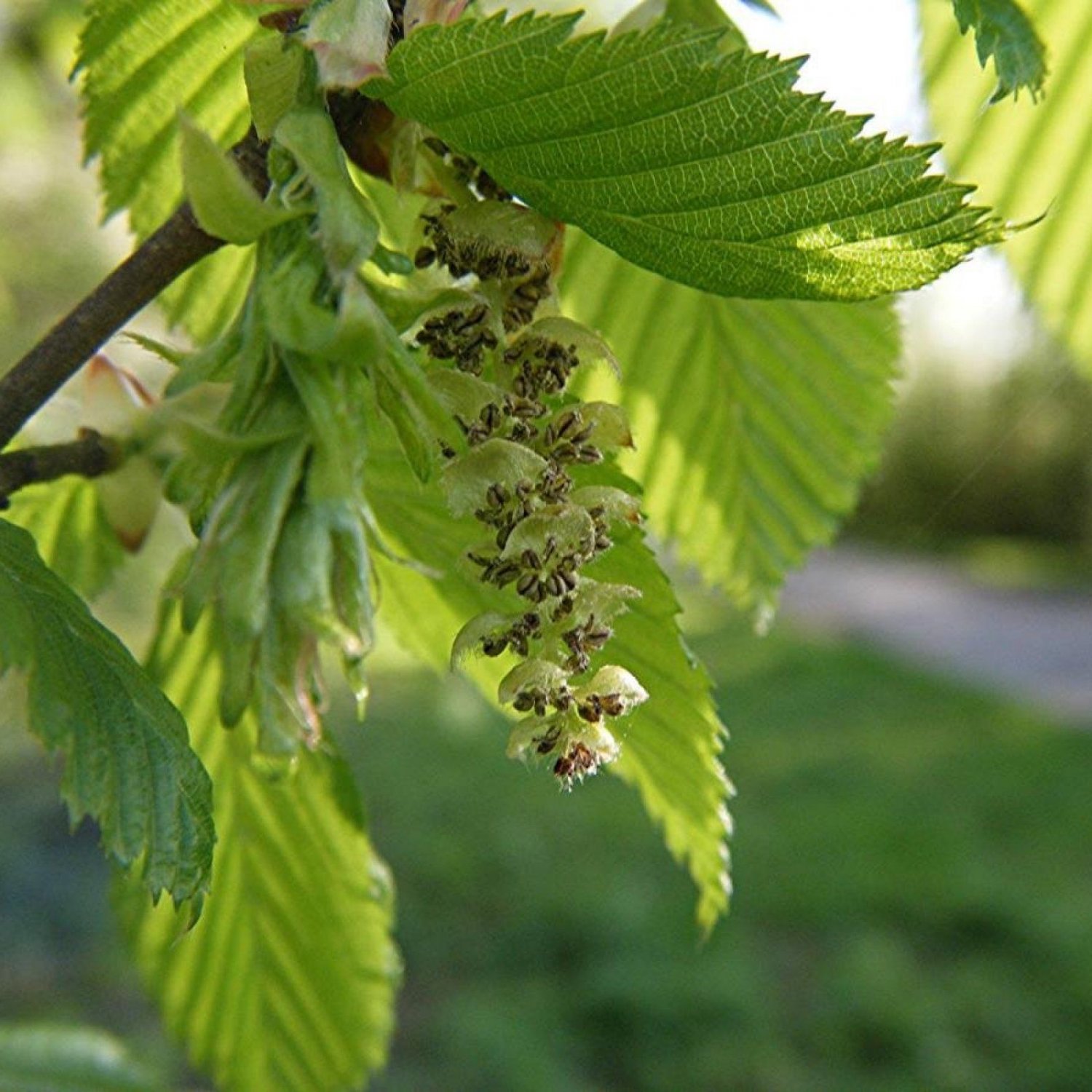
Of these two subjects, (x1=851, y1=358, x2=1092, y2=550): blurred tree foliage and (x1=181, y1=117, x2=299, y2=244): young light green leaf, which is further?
(x1=851, y1=358, x2=1092, y2=550): blurred tree foliage

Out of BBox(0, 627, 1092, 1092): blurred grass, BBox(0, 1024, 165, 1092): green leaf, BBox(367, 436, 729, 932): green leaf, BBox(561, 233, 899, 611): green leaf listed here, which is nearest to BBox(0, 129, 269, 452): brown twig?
BBox(367, 436, 729, 932): green leaf

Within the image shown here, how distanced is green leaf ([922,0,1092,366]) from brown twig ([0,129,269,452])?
58 cm

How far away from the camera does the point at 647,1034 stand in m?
4.05

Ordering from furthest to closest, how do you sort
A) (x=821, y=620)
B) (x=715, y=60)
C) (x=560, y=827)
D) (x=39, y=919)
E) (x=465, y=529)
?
1. (x=821, y=620)
2. (x=560, y=827)
3. (x=39, y=919)
4. (x=465, y=529)
5. (x=715, y=60)

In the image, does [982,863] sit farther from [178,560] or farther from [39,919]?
[178,560]

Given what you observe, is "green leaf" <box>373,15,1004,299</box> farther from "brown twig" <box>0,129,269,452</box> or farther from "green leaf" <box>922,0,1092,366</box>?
"green leaf" <box>922,0,1092,366</box>

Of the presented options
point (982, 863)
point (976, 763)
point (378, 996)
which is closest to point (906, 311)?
point (378, 996)

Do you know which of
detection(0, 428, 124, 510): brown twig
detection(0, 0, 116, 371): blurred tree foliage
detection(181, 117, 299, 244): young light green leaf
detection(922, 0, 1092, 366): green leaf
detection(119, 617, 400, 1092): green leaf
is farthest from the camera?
detection(0, 0, 116, 371): blurred tree foliage

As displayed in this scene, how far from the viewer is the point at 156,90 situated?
901mm

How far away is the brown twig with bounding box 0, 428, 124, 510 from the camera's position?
2.34 ft

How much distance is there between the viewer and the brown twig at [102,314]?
62 cm

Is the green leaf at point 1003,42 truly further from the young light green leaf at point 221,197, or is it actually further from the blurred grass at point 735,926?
the blurred grass at point 735,926

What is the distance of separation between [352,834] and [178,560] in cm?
28

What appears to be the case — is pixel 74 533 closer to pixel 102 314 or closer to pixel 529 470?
pixel 102 314
